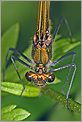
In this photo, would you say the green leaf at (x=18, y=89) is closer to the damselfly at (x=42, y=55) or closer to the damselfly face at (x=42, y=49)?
the damselfly at (x=42, y=55)

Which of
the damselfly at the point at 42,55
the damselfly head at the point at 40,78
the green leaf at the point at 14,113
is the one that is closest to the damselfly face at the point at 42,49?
the damselfly at the point at 42,55

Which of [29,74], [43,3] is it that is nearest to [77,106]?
[29,74]

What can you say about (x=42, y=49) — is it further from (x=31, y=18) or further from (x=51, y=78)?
(x=31, y=18)

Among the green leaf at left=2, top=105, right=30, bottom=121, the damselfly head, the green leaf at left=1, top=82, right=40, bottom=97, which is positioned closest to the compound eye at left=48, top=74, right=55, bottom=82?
the damselfly head

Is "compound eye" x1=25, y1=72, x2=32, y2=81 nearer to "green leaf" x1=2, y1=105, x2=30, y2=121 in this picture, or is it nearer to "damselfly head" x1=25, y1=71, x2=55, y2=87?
"damselfly head" x1=25, y1=71, x2=55, y2=87

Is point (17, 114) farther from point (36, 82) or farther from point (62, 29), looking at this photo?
point (62, 29)

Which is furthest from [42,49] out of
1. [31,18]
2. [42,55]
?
[31,18]
